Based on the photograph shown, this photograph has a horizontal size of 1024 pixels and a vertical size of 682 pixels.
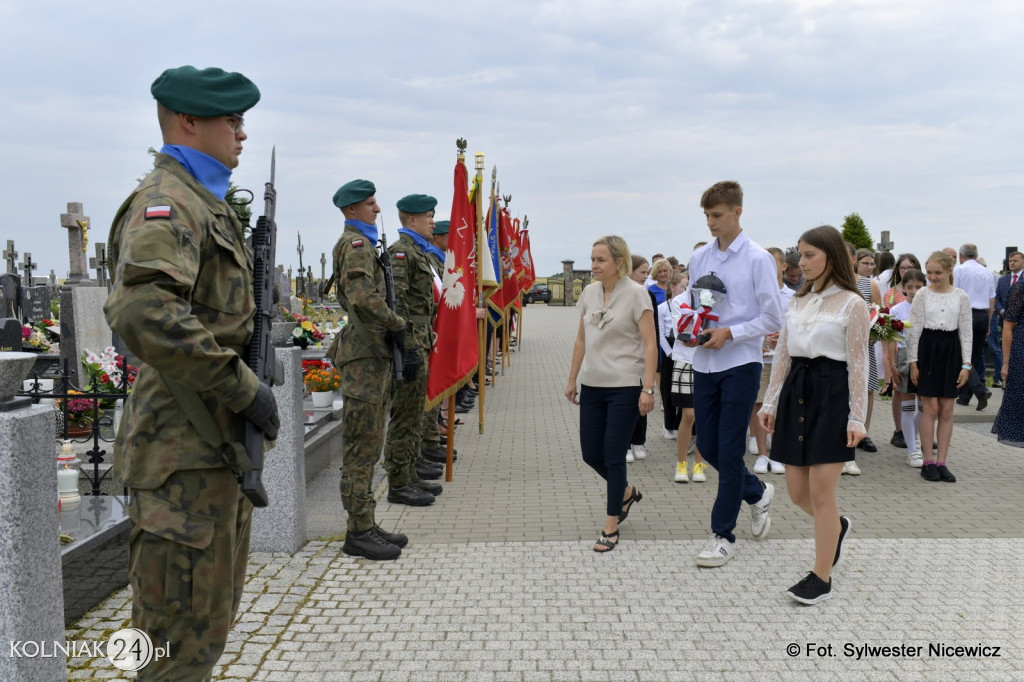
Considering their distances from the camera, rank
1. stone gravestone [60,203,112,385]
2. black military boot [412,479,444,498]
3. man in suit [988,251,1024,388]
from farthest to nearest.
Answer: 1. man in suit [988,251,1024,388]
2. stone gravestone [60,203,112,385]
3. black military boot [412,479,444,498]

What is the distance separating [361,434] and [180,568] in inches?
111

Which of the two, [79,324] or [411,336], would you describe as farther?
[79,324]

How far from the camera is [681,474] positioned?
7.46m

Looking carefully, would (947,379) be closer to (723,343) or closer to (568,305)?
(723,343)

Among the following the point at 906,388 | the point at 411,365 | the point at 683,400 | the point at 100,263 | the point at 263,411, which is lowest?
the point at 683,400

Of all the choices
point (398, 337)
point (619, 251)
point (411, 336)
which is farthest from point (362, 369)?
point (619, 251)

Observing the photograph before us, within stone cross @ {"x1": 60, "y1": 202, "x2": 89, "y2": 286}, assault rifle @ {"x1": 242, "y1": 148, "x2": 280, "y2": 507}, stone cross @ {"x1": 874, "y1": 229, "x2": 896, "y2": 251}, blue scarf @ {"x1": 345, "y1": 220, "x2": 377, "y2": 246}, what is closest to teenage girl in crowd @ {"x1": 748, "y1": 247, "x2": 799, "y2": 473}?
blue scarf @ {"x1": 345, "y1": 220, "x2": 377, "y2": 246}

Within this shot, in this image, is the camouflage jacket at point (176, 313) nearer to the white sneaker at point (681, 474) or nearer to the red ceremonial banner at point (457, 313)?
the red ceremonial banner at point (457, 313)

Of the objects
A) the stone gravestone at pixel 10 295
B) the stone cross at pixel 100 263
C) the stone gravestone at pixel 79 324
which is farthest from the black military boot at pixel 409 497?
the stone gravestone at pixel 10 295

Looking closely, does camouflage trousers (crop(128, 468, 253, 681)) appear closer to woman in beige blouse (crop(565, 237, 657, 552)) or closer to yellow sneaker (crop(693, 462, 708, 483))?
woman in beige blouse (crop(565, 237, 657, 552))

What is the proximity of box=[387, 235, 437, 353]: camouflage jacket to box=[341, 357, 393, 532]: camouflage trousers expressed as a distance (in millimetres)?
1113

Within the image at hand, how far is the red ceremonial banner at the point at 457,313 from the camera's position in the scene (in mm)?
7016

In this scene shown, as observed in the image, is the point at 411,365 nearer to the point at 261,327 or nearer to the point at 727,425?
the point at 727,425

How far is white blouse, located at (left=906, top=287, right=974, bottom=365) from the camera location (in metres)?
7.34
